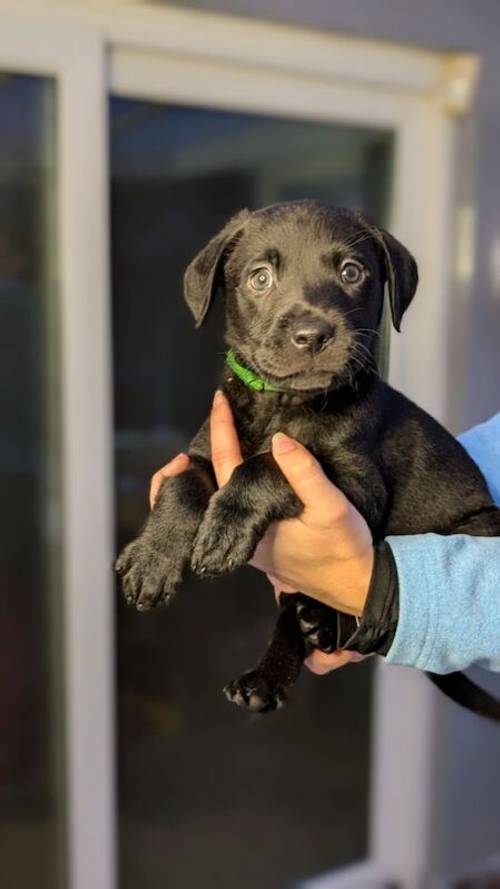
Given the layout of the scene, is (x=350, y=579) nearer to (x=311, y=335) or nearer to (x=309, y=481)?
(x=309, y=481)

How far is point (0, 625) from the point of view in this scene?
278 cm

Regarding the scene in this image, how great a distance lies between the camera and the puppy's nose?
137 centimetres

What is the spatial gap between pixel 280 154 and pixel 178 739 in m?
1.81

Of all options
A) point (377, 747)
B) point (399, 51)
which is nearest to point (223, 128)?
point (399, 51)

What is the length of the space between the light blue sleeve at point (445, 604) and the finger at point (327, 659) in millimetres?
235

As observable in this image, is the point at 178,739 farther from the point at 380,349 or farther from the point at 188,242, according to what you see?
the point at 380,349

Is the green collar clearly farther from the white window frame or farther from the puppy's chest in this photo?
the white window frame

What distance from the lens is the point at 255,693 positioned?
1576 millimetres

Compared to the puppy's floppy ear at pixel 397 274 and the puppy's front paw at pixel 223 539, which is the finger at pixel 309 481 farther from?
the puppy's floppy ear at pixel 397 274

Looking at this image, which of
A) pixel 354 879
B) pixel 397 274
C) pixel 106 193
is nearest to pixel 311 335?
A: pixel 397 274

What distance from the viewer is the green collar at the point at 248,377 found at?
151cm

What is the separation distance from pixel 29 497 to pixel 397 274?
5.04 ft

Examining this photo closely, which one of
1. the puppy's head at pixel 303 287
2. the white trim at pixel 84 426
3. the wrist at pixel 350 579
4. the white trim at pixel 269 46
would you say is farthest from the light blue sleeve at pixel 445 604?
the white trim at pixel 269 46

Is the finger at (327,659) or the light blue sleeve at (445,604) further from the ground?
the light blue sleeve at (445,604)
